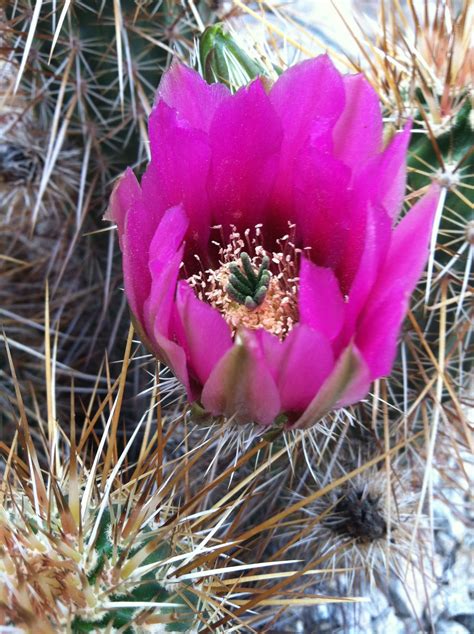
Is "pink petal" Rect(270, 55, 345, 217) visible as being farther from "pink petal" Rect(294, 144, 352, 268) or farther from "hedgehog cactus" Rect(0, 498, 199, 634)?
"hedgehog cactus" Rect(0, 498, 199, 634)

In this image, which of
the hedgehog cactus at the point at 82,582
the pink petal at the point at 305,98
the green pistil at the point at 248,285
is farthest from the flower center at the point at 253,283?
the hedgehog cactus at the point at 82,582

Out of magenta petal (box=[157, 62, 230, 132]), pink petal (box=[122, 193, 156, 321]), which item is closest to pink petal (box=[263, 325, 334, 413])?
pink petal (box=[122, 193, 156, 321])

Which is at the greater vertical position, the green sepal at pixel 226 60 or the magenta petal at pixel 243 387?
the green sepal at pixel 226 60

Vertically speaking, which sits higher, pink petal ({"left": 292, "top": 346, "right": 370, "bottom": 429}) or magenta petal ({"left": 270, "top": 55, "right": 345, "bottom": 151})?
magenta petal ({"left": 270, "top": 55, "right": 345, "bottom": 151})

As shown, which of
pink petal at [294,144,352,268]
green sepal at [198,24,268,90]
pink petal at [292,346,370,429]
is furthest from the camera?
green sepal at [198,24,268,90]

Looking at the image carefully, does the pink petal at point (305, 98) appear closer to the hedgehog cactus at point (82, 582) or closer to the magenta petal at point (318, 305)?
the magenta petal at point (318, 305)

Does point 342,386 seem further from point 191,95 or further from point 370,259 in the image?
point 191,95

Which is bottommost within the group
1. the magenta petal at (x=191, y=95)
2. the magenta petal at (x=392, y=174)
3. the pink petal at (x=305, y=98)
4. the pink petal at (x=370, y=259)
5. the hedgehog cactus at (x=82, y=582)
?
the hedgehog cactus at (x=82, y=582)

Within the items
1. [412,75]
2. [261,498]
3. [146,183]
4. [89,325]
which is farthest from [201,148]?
[89,325]
